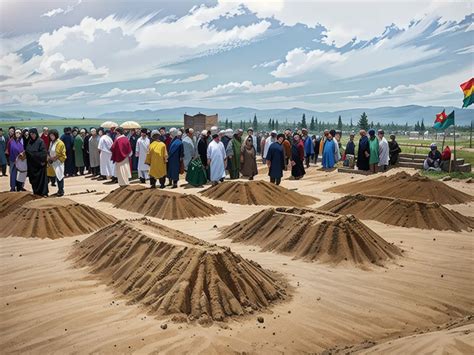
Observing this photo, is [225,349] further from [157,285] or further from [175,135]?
[175,135]

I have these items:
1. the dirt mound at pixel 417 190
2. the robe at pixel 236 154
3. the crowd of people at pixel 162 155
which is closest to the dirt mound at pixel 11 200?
the crowd of people at pixel 162 155

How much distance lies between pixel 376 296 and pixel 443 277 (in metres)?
1.40

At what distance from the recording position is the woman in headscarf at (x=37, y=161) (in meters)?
11.2

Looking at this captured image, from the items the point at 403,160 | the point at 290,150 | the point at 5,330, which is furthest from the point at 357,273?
the point at 403,160

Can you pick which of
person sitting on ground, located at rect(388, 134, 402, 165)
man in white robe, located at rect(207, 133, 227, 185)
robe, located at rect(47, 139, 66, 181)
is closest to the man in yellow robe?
man in white robe, located at rect(207, 133, 227, 185)

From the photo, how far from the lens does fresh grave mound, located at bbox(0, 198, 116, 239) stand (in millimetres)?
8594

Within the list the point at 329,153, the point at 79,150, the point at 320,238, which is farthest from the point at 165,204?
the point at 329,153

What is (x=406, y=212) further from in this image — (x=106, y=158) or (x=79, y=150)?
(x=79, y=150)

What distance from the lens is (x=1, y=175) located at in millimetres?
17750

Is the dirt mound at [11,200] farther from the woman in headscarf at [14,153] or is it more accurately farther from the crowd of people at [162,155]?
the woman in headscarf at [14,153]

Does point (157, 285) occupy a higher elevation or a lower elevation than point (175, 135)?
lower

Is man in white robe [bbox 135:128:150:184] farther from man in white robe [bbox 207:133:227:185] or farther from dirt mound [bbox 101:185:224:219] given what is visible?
dirt mound [bbox 101:185:224:219]

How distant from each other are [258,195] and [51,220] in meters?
5.06

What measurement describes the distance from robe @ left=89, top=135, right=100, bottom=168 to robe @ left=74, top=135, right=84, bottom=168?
0.49 m
